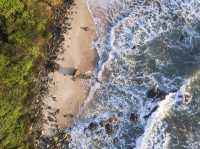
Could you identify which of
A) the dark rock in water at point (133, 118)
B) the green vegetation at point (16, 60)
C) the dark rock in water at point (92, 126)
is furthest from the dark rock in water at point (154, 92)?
the green vegetation at point (16, 60)

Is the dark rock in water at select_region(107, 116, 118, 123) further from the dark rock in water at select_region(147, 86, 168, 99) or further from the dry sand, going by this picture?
the dark rock in water at select_region(147, 86, 168, 99)

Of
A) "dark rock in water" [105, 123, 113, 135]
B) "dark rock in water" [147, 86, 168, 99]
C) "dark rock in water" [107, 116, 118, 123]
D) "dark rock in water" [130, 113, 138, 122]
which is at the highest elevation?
"dark rock in water" [147, 86, 168, 99]

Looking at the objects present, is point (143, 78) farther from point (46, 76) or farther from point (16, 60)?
point (16, 60)

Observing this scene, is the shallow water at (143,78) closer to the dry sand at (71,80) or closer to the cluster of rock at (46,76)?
the dry sand at (71,80)

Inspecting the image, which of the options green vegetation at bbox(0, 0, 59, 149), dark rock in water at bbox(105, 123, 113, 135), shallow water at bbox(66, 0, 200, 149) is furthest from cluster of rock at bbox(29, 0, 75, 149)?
dark rock in water at bbox(105, 123, 113, 135)

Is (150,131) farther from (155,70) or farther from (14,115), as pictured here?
(14,115)

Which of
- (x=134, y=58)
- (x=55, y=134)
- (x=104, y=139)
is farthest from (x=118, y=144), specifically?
(x=134, y=58)

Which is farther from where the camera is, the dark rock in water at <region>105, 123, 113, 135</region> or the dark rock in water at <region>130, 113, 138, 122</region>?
the dark rock in water at <region>130, 113, 138, 122</region>
